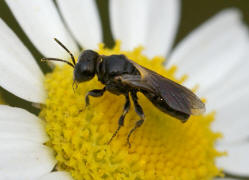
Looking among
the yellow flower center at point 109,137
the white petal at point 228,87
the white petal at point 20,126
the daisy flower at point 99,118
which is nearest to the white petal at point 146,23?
the daisy flower at point 99,118

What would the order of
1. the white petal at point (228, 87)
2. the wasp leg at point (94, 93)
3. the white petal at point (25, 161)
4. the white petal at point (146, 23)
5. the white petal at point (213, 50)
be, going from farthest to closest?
the white petal at point (213, 50)
the white petal at point (228, 87)
the white petal at point (146, 23)
the wasp leg at point (94, 93)
the white petal at point (25, 161)

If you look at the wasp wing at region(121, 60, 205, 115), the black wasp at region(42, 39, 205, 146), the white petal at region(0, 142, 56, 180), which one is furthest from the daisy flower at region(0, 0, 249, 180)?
the wasp wing at region(121, 60, 205, 115)

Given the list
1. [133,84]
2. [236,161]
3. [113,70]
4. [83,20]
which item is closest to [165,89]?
[133,84]

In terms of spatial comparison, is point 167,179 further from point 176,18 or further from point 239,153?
point 176,18

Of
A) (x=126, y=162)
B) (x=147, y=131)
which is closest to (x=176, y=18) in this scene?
(x=147, y=131)

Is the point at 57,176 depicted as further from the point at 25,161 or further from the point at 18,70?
the point at 18,70

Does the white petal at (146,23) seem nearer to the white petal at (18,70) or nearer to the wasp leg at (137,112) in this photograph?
the wasp leg at (137,112)
